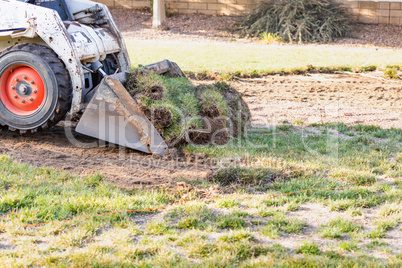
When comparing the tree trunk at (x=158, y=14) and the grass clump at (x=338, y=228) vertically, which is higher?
the tree trunk at (x=158, y=14)

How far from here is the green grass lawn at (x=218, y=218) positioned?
131 inches

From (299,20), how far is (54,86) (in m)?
13.6

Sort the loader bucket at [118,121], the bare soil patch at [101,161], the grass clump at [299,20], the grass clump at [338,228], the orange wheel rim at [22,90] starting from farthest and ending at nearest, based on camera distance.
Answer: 1. the grass clump at [299,20]
2. the orange wheel rim at [22,90]
3. the loader bucket at [118,121]
4. the bare soil patch at [101,161]
5. the grass clump at [338,228]

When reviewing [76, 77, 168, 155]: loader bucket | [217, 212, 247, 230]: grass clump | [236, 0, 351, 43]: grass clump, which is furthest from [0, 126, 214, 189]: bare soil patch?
[236, 0, 351, 43]: grass clump

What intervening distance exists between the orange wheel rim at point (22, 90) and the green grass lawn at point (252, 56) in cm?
509

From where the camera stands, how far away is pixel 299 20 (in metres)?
17.5

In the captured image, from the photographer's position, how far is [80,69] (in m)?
5.78

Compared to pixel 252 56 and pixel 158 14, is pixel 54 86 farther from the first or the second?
pixel 158 14

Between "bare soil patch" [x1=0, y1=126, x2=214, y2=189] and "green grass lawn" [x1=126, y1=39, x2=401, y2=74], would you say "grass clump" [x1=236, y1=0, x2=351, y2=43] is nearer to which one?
"green grass lawn" [x1=126, y1=39, x2=401, y2=74]

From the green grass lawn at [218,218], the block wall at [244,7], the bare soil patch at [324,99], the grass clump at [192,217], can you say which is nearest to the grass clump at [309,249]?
the green grass lawn at [218,218]

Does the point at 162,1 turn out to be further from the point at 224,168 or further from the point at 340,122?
the point at 224,168

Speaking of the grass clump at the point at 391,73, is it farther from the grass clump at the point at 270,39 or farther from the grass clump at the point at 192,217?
the grass clump at the point at 192,217

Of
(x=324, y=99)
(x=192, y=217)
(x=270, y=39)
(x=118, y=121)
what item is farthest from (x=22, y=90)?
(x=270, y=39)

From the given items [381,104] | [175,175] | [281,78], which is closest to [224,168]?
[175,175]
